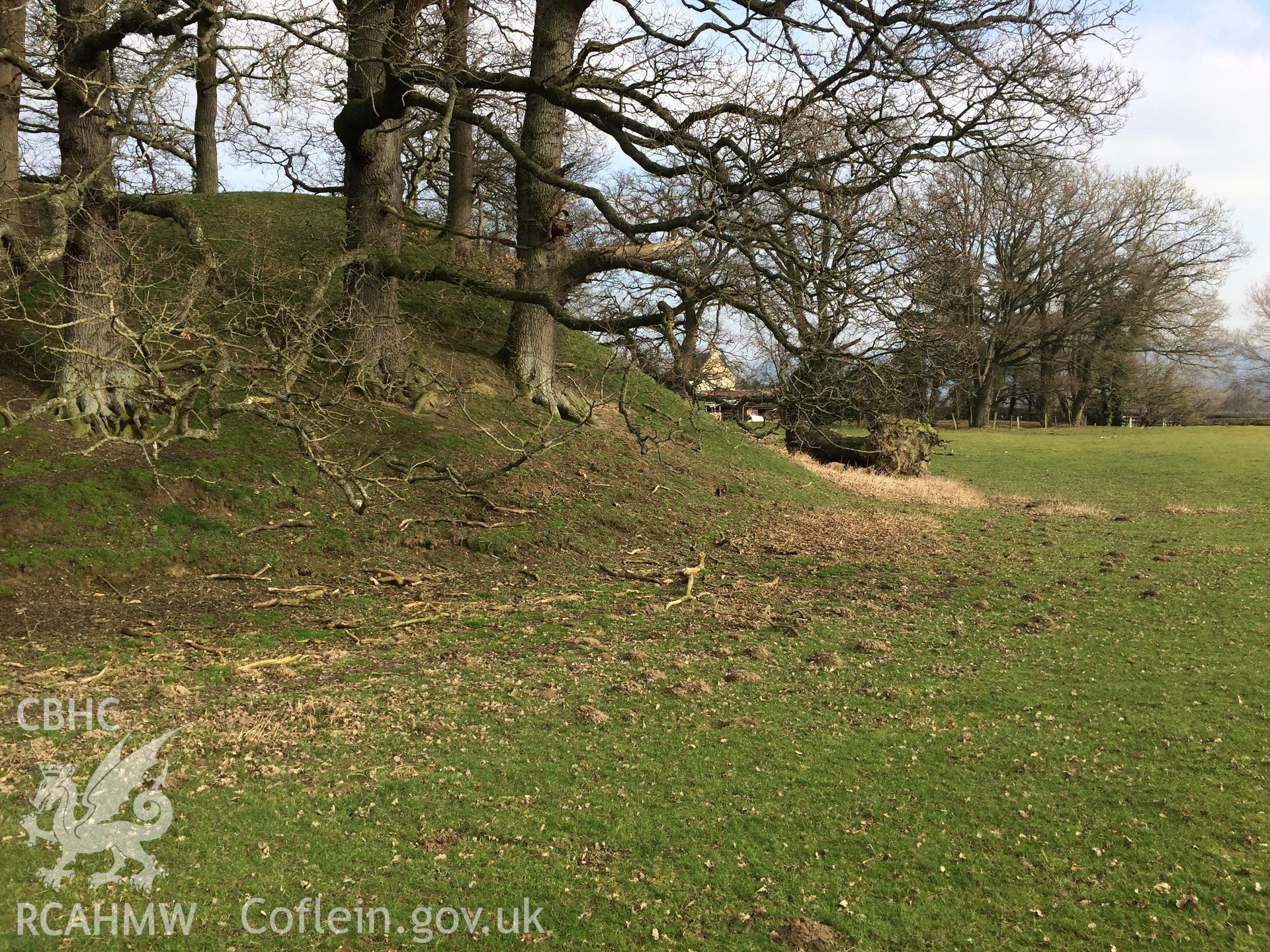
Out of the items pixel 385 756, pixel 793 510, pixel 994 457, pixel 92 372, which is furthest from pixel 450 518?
pixel 994 457

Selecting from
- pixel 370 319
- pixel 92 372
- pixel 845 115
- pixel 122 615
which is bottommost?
pixel 122 615

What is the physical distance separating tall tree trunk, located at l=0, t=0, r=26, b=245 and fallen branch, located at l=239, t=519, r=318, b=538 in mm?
5092

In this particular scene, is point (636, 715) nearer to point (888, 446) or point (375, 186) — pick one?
point (375, 186)

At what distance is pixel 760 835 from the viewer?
4988 millimetres

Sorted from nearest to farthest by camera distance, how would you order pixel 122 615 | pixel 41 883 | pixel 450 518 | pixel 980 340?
pixel 41 883 < pixel 122 615 < pixel 450 518 < pixel 980 340

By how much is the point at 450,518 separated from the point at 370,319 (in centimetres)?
369

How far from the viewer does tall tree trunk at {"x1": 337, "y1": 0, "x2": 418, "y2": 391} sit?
13461 millimetres

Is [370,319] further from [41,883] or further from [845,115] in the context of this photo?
[41,883]

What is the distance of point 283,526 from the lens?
37.4ft

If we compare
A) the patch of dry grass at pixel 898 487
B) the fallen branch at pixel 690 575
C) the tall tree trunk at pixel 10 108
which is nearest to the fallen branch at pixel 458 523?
the fallen branch at pixel 690 575

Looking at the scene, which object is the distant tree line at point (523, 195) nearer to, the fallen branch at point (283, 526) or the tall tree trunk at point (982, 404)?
the fallen branch at point (283, 526)

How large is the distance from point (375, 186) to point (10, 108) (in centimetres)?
535

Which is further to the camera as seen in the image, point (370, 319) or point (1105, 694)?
point (370, 319)

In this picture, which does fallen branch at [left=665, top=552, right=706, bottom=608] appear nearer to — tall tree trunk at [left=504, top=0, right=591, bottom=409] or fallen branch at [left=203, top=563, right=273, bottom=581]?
fallen branch at [left=203, top=563, right=273, bottom=581]
